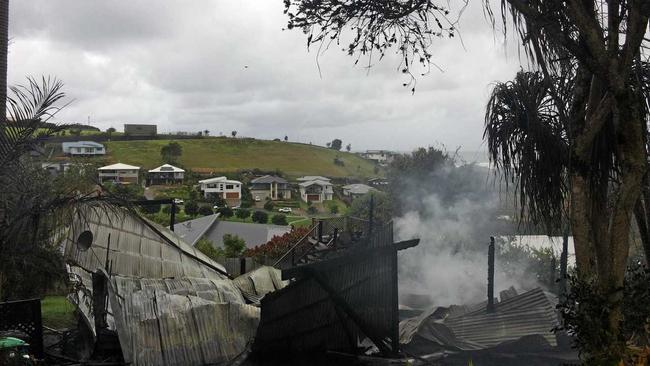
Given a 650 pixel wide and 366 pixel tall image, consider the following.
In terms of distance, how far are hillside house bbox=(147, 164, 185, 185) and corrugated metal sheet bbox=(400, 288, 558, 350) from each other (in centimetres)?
6072

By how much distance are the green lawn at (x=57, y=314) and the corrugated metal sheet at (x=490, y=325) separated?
276 inches

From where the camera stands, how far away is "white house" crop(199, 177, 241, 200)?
65.6m

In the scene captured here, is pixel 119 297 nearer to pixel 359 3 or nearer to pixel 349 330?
pixel 349 330

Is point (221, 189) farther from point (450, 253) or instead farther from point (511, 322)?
point (511, 322)

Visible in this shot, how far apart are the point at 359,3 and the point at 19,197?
4.30 m

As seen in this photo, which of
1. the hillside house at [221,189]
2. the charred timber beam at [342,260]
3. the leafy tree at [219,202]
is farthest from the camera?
the hillside house at [221,189]

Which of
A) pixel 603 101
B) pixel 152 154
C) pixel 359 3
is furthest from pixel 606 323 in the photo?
pixel 152 154

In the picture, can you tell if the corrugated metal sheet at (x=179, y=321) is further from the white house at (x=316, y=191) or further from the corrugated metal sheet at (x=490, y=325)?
the white house at (x=316, y=191)

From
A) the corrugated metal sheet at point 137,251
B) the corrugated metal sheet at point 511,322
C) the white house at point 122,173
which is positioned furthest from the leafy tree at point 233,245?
the white house at point 122,173

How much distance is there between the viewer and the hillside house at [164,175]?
2707 inches

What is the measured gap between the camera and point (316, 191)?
71.2 metres

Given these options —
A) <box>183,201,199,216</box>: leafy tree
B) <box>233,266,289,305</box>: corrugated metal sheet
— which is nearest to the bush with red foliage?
<box>233,266,289,305</box>: corrugated metal sheet

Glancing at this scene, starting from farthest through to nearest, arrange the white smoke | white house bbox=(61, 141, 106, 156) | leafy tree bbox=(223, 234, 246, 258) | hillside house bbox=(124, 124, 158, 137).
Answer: hillside house bbox=(124, 124, 158, 137)
white house bbox=(61, 141, 106, 156)
leafy tree bbox=(223, 234, 246, 258)
the white smoke

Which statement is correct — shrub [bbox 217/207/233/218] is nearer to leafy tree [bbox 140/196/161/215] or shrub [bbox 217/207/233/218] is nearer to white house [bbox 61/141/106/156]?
white house [bbox 61/141/106/156]
